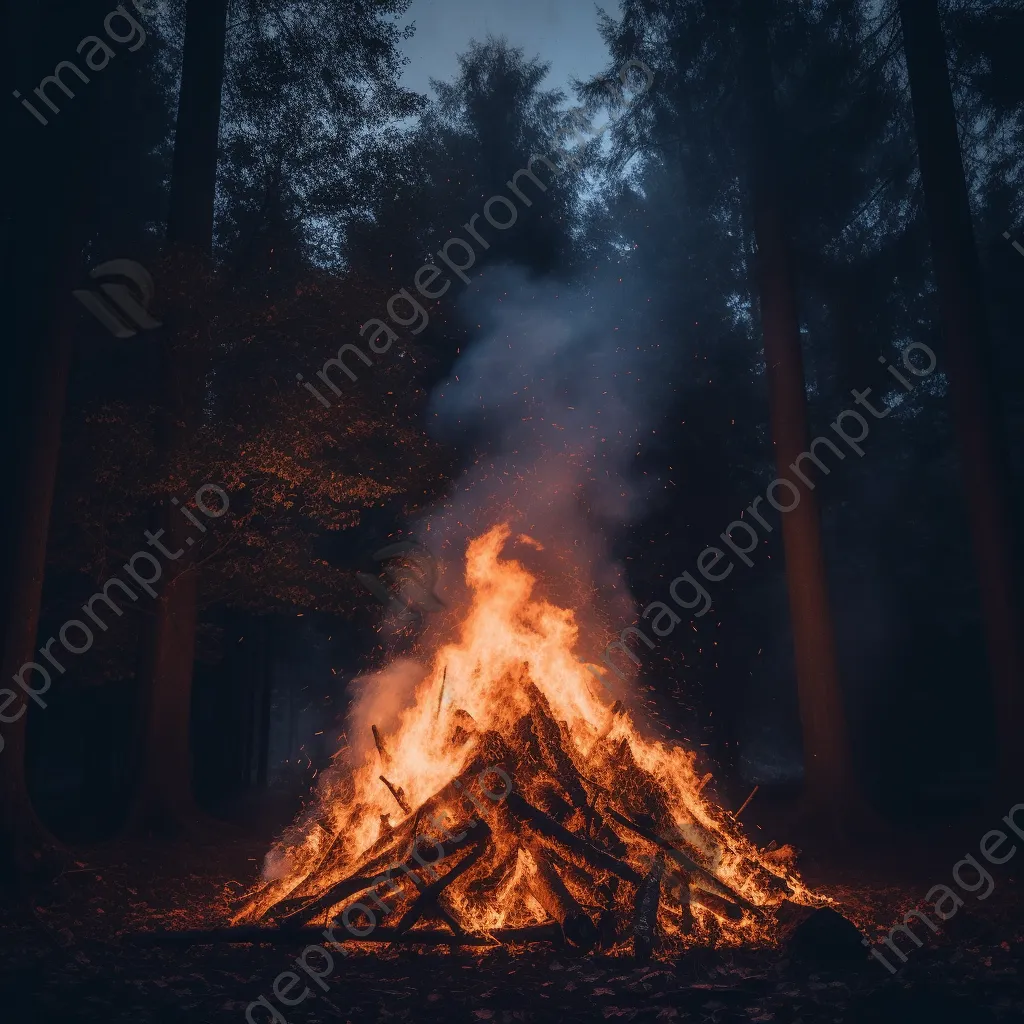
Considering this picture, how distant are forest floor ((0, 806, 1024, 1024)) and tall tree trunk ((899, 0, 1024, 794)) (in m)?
3.24

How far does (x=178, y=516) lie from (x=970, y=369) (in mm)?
11132

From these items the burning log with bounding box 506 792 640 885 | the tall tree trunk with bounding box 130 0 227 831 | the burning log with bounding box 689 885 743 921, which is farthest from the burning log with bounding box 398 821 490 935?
the tall tree trunk with bounding box 130 0 227 831

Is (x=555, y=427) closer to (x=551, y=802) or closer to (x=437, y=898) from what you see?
(x=551, y=802)

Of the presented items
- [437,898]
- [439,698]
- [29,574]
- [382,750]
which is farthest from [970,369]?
[29,574]

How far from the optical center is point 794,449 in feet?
39.8

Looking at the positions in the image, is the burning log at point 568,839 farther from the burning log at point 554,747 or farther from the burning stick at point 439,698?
the burning stick at point 439,698

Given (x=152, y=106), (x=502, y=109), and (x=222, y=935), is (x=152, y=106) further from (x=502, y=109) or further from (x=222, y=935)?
(x=222, y=935)

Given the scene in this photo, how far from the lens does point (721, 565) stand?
18.4 meters

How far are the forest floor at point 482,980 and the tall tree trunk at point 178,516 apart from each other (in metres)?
3.19

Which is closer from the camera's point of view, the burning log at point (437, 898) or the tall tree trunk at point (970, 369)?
the burning log at point (437, 898)

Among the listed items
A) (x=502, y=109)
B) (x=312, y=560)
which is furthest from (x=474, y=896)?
(x=502, y=109)

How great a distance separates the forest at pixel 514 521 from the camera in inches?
262

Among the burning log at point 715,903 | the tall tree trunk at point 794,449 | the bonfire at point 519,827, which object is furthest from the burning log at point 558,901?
the tall tree trunk at point 794,449

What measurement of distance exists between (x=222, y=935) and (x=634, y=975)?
3269 millimetres
